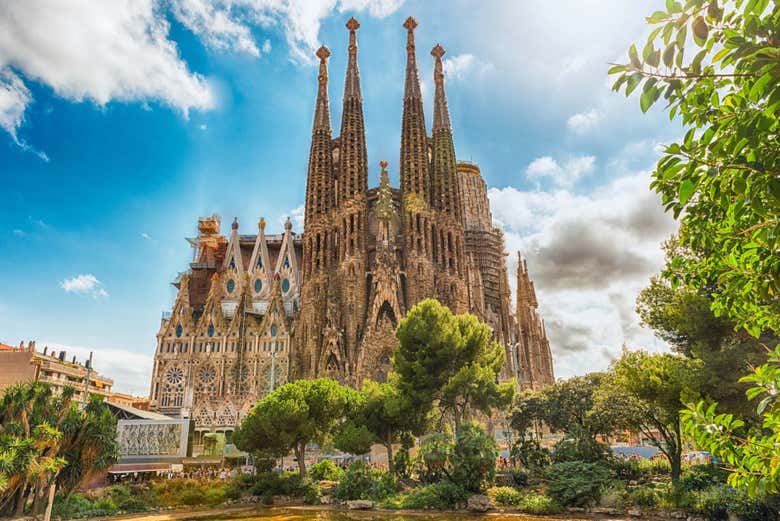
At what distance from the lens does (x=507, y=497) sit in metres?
15.8

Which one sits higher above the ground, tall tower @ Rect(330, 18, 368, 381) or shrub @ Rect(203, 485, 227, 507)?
tall tower @ Rect(330, 18, 368, 381)

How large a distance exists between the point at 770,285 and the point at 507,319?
47.0 metres

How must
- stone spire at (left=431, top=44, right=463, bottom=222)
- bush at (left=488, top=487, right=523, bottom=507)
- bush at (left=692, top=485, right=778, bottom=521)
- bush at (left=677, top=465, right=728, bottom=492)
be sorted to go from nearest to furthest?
1. bush at (left=692, top=485, right=778, bottom=521)
2. bush at (left=677, top=465, right=728, bottom=492)
3. bush at (left=488, top=487, right=523, bottom=507)
4. stone spire at (left=431, top=44, right=463, bottom=222)

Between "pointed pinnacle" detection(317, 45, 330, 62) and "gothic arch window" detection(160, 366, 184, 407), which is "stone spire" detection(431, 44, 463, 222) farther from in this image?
"gothic arch window" detection(160, 366, 184, 407)

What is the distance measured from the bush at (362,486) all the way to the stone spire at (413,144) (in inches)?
1038

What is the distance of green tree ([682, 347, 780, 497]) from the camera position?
2986 mm

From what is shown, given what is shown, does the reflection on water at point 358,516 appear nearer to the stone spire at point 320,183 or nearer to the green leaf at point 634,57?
the green leaf at point 634,57

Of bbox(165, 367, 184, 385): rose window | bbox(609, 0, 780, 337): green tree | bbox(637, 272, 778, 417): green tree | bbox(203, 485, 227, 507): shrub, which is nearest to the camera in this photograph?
bbox(609, 0, 780, 337): green tree

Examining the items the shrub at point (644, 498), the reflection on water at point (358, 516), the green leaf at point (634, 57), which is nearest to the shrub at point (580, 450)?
the shrub at point (644, 498)

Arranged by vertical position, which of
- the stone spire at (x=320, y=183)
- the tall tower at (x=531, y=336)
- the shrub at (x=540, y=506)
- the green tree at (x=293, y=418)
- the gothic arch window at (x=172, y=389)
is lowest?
the shrub at (x=540, y=506)

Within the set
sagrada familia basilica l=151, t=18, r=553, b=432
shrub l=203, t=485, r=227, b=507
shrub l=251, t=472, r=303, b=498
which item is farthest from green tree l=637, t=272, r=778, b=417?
sagrada familia basilica l=151, t=18, r=553, b=432

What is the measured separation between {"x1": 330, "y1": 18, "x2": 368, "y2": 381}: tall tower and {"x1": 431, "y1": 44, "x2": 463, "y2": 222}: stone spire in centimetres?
637

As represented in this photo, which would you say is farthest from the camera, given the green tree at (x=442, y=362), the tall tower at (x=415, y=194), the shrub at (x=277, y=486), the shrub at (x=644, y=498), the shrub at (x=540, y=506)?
the tall tower at (x=415, y=194)

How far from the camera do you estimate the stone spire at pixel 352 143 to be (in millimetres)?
41562
